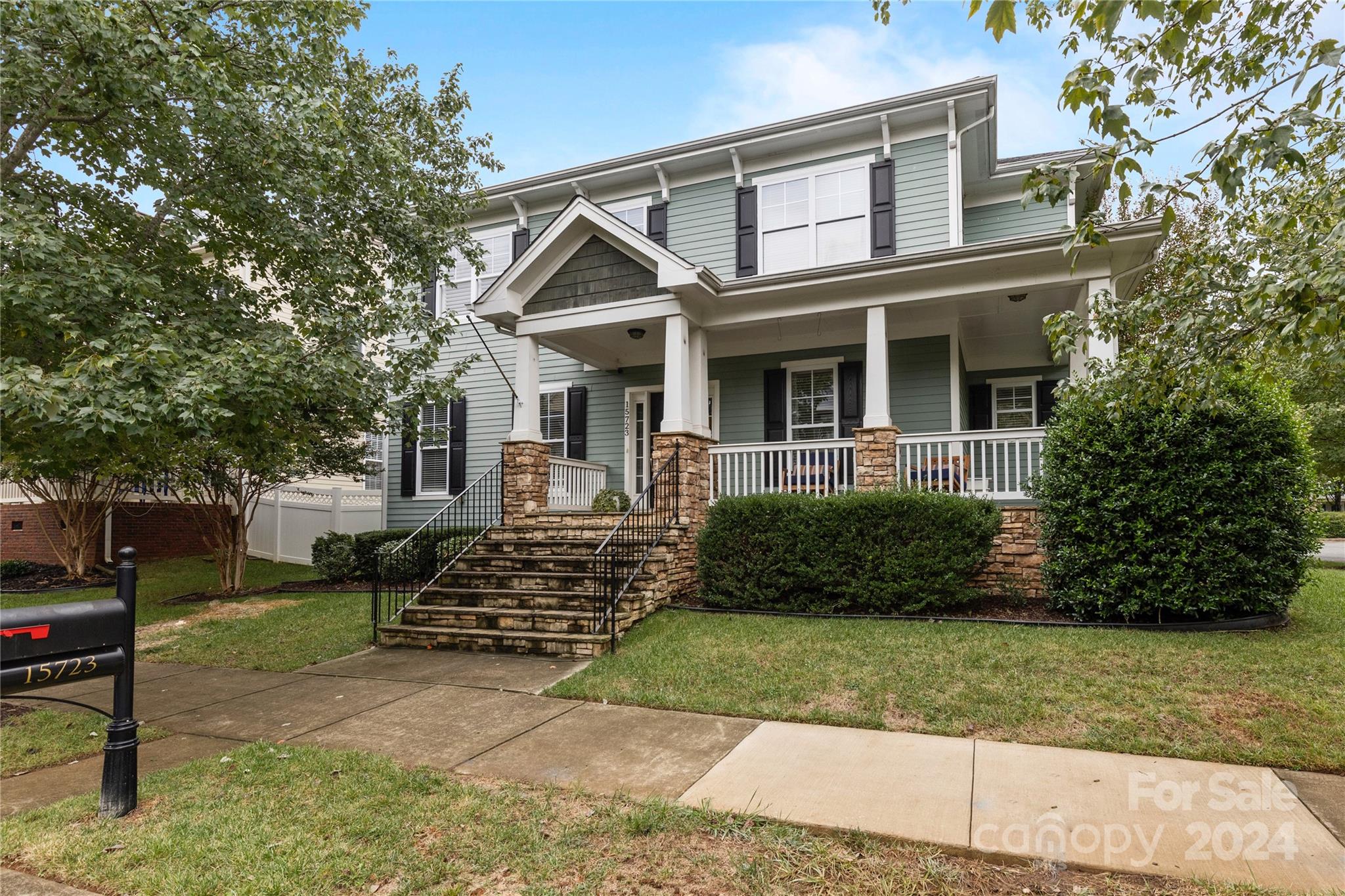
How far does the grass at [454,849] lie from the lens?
2.80 metres

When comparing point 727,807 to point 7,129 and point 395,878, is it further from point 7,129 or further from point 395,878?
point 7,129

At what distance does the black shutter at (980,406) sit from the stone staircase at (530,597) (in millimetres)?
6193

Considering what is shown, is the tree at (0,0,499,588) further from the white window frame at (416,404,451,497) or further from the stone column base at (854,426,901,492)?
the white window frame at (416,404,451,497)

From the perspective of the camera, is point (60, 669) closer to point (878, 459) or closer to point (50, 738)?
point (50, 738)

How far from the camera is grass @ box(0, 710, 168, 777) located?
14.8 ft

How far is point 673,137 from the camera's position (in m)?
12.8

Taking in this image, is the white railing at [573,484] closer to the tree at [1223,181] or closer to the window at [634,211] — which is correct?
the window at [634,211]

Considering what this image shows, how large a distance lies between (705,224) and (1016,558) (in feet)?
25.4

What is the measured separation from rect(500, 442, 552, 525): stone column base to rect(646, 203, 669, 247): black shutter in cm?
487

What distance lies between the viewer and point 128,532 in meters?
15.1

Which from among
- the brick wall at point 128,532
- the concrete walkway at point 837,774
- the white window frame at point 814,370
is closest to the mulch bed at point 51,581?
the brick wall at point 128,532

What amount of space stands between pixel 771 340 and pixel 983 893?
9.68m

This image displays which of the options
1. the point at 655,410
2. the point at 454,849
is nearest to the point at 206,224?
the point at 454,849

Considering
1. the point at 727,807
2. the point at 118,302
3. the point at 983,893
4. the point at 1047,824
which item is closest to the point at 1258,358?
the point at 1047,824
